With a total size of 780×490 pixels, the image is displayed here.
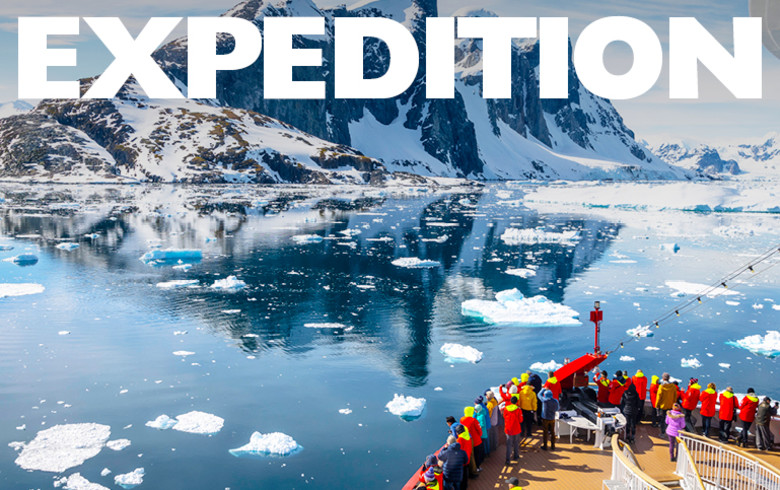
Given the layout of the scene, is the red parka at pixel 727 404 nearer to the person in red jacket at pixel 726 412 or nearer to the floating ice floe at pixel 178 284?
the person in red jacket at pixel 726 412

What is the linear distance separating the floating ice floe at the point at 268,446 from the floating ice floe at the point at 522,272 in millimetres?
26739

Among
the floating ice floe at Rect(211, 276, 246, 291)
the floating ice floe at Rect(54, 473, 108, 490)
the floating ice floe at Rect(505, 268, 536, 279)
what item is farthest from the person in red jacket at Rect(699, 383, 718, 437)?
the floating ice floe at Rect(211, 276, 246, 291)

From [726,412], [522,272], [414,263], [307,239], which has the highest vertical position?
[307,239]

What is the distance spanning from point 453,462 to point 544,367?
38.1 ft

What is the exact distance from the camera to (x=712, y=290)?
119 ft

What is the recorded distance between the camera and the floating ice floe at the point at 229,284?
117 feet

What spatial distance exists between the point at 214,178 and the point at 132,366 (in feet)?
472

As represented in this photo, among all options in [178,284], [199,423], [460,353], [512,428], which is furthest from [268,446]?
[178,284]

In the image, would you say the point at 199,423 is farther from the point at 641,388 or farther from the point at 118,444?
the point at 641,388

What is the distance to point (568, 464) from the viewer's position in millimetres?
13883

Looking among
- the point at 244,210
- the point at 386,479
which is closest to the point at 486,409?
the point at 386,479

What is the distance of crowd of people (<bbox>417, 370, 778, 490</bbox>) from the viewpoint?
12.5 meters

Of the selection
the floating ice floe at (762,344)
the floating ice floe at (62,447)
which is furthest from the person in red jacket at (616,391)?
the floating ice floe at (62,447)

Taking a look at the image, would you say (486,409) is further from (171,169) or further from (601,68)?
(171,169)
